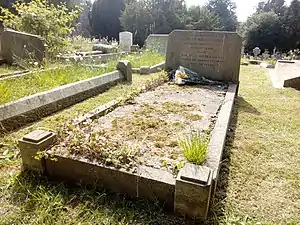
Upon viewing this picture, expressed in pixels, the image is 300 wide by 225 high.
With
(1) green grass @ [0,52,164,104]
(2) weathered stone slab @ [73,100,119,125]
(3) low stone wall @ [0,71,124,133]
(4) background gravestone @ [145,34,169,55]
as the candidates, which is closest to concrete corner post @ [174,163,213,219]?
(2) weathered stone slab @ [73,100,119,125]

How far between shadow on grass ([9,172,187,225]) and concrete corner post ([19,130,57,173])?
13cm

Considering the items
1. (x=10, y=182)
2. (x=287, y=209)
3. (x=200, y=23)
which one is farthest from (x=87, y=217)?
(x=200, y=23)

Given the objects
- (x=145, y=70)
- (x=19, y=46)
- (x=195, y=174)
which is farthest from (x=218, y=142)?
(x=19, y=46)

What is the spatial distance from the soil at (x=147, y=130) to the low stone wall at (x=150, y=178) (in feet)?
0.25

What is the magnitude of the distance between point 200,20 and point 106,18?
10.6 metres

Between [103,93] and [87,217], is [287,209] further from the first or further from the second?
[103,93]

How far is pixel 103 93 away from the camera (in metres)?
4.60

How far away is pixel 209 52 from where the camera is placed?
5367 millimetres

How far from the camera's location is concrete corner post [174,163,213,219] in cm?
153

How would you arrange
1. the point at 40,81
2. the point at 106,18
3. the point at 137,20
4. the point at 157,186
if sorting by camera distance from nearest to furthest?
1. the point at 157,186
2. the point at 40,81
3. the point at 137,20
4. the point at 106,18

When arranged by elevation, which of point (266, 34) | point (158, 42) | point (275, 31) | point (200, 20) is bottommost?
point (158, 42)

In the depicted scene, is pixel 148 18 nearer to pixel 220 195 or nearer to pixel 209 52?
pixel 209 52

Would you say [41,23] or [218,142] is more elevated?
[41,23]

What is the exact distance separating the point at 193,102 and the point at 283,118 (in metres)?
1.38
